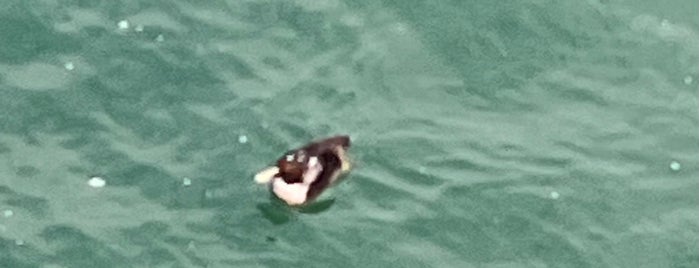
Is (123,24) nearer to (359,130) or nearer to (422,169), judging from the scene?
(359,130)

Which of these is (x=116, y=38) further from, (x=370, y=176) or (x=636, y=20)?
(x=636, y=20)

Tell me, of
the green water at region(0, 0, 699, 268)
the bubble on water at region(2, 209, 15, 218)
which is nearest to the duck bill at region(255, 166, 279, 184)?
the green water at region(0, 0, 699, 268)

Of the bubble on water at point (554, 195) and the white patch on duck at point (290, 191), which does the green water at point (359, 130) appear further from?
the white patch on duck at point (290, 191)

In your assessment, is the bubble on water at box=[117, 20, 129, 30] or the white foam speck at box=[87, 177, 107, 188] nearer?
the white foam speck at box=[87, 177, 107, 188]

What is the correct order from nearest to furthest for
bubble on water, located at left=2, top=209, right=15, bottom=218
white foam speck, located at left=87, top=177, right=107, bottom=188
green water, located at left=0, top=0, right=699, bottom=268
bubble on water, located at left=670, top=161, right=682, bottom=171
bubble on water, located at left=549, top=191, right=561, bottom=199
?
1. bubble on water, located at left=2, top=209, right=15, bottom=218
2. green water, located at left=0, top=0, right=699, bottom=268
3. white foam speck, located at left=87, top=177, right=107, bottom=188
4. bubble on water, located at left=549, top=191, right=561, bottom=199
5. bubble on water, located at left=670, top=161, right=682, bottom=171

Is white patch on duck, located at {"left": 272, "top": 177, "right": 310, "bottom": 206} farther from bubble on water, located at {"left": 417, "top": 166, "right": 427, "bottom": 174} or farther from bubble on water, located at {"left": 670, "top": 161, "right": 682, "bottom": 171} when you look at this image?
bubble on water, located at {"left": 670, "top": 161, "right": 682, "bottom": 171}

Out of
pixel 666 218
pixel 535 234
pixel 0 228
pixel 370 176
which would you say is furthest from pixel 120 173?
pixel 666 218
